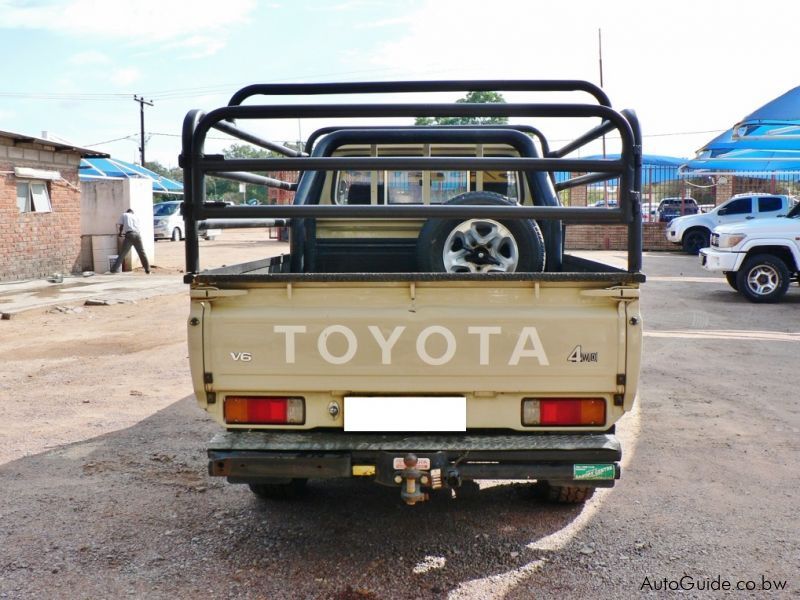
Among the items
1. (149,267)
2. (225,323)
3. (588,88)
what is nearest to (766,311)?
(588,88)

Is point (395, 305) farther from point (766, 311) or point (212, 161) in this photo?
point (766, 311)

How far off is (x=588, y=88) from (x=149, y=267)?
15604 mm

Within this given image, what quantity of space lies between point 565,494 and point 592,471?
797 mm

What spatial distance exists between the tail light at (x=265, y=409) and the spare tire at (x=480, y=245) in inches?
36.9

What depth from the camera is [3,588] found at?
318cm

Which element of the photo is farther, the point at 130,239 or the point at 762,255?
the point at 130,239

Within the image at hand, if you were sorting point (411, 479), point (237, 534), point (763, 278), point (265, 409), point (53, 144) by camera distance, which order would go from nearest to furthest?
point (411, 479)
point (265, 409)
point (237, 534)
point (763, 278)
point (53, 144)

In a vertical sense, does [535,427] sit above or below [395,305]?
below

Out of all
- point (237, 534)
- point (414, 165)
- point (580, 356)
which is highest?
point (414, 165)

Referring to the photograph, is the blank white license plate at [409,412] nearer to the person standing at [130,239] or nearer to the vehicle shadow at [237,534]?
the vehicle shadow at [237,534]

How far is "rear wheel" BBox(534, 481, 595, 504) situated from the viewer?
13.0 feet

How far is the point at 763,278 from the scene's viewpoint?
40.3 ft

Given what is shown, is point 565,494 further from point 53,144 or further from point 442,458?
point 53,144

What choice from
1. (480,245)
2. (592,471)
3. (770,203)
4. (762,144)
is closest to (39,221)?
(480,245)
